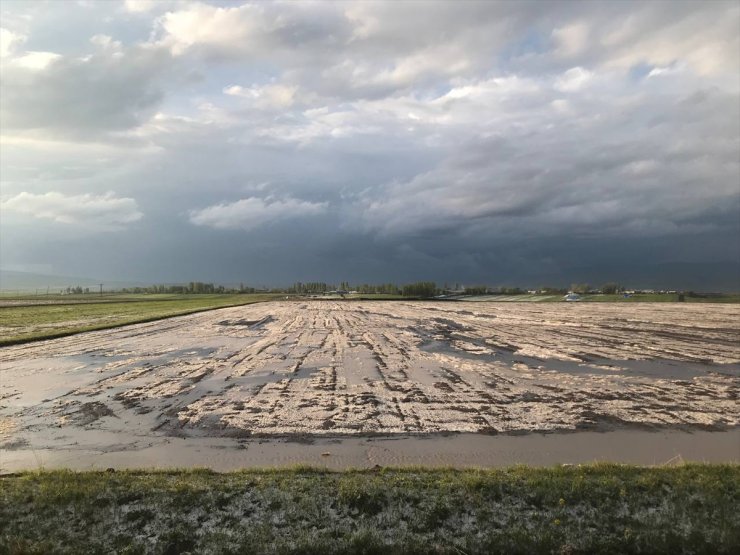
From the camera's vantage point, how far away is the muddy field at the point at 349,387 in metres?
14.2

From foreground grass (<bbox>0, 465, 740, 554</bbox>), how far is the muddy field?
4.22 m

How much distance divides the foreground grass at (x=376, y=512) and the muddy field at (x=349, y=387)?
13.8 feet

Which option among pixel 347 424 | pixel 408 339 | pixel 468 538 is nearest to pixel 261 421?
pixel 347 424

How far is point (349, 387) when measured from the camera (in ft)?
62.5

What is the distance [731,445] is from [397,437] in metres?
8.71

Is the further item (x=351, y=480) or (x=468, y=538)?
(x=351, y=480)

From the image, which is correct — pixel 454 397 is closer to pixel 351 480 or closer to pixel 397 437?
pixel 397 437

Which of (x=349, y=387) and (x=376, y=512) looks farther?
(x=349, y=387)

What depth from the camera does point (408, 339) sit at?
119ft

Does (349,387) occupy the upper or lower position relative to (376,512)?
lower

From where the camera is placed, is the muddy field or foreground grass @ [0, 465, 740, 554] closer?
foreground grass @ [0, 465, 740, 554]

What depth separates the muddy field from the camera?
14.2m

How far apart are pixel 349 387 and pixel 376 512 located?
11014mm

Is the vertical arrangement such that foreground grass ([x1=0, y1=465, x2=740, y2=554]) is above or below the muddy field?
above
